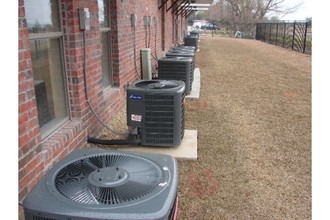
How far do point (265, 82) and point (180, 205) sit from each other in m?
6.62

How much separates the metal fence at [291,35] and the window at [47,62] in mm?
16768

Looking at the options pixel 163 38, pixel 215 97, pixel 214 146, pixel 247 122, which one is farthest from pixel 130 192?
pixel 163 38

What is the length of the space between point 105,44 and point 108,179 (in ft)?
11.3

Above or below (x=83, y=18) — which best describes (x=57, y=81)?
below

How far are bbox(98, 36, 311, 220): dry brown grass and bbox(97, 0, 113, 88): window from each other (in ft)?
2.02

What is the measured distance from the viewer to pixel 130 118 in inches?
144


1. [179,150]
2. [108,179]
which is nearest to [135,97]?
[179,150]

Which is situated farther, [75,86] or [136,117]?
[136,117]

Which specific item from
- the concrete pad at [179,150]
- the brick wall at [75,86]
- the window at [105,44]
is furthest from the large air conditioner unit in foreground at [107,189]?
the window at [105,44]

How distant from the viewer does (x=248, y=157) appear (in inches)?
150

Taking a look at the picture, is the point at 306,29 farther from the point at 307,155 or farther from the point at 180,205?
the point at 180,205

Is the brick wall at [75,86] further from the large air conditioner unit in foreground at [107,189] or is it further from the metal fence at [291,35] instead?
the metal fence at [291,35]

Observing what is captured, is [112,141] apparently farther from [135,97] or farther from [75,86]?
[75,86]

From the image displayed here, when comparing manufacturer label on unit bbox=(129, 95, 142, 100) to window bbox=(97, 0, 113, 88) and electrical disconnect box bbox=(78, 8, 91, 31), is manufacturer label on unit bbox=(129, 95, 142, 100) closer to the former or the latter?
electrical disconnect box bbox=(78, 8, 91, 31)
